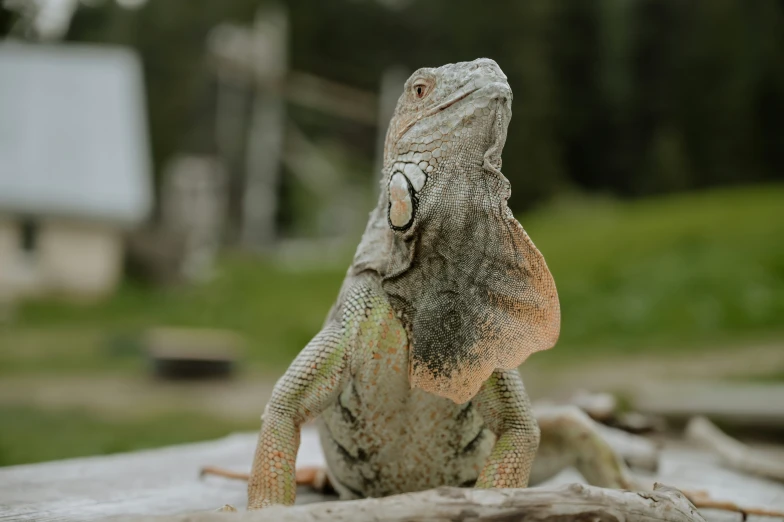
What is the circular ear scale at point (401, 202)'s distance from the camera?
2469 mm

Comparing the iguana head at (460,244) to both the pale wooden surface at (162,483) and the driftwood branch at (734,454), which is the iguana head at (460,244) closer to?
the pale wooden surface at (162,483)

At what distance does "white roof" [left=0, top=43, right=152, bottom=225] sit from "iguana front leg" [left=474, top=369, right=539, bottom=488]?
1728 centimetres

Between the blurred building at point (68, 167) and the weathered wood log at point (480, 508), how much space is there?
685 inches

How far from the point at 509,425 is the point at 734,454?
273 centimetres

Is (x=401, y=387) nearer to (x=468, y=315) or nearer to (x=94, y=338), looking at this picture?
(x=468, y=315)

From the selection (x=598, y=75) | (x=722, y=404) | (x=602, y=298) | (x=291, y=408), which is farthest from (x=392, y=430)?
(x=598, y=75)

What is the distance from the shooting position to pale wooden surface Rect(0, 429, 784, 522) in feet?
10.5

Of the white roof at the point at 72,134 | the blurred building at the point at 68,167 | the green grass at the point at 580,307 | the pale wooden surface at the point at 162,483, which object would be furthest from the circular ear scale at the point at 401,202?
the white roof at the point at 72,134

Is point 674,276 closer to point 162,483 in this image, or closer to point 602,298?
point 602,298

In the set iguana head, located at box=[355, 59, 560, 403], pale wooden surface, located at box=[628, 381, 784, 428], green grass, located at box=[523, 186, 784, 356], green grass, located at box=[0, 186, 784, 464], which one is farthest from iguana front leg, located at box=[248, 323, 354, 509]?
green grass, located at box=[523, 186, 784, 356]

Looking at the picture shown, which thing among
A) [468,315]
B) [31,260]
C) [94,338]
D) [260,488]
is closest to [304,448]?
[260,488]

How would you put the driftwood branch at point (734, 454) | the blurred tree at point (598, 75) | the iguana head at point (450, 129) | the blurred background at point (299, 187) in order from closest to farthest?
1. the iguana head at point (450, 129)
2. the driftwood branch at point (734, 454)
3. the blurred background at point (299, 187)
4. the blurred tree at point (598, 75)

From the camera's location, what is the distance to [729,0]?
23.3m

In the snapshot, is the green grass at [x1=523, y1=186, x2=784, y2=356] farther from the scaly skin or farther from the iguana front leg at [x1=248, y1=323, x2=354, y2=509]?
the iguana front leg at [x1=248, y1=323, x2=354, y2=509]
